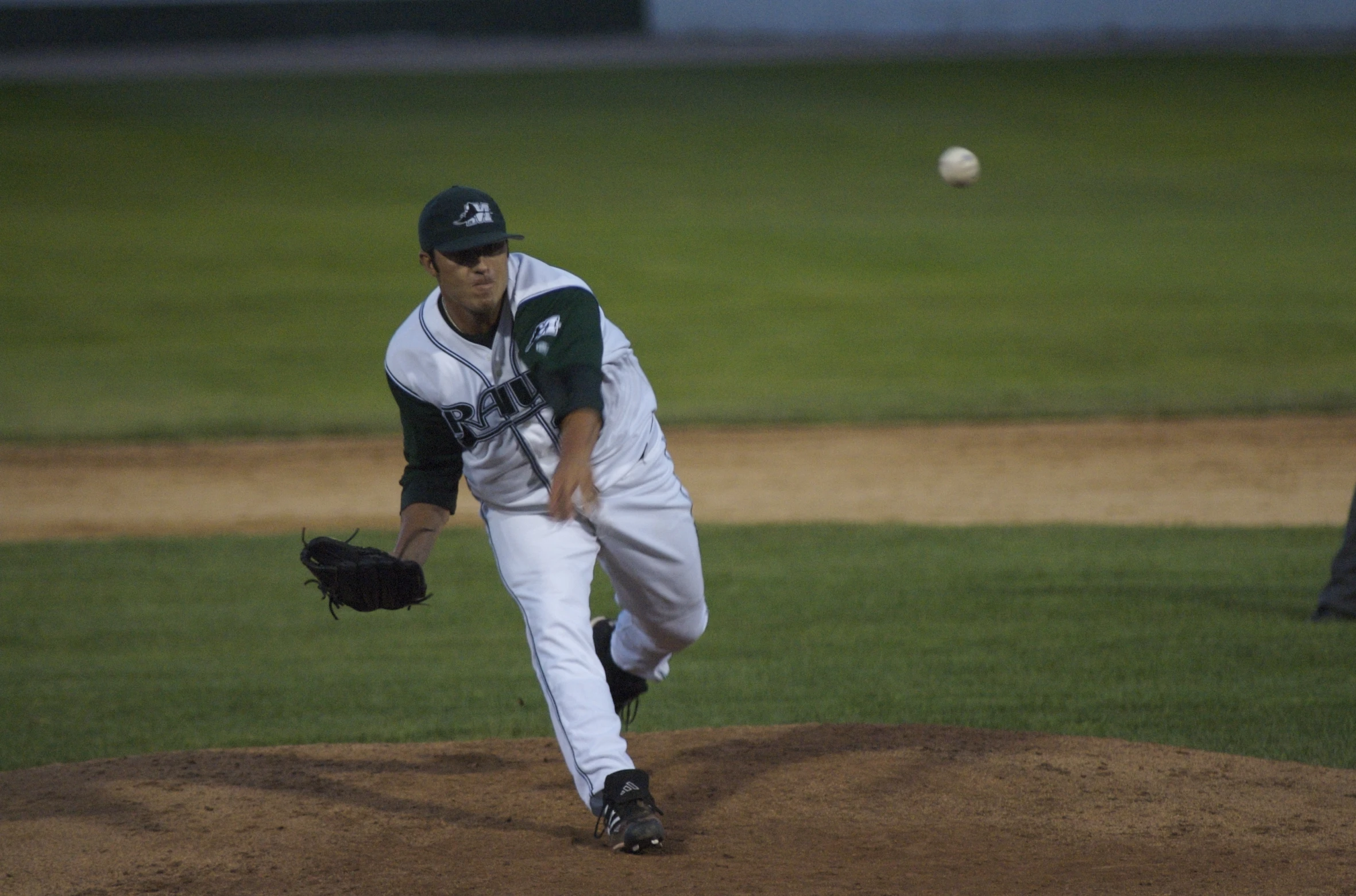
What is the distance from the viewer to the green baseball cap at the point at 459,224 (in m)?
3.94

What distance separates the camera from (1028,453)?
37.6ft

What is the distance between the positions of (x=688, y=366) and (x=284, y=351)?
4.26 meters

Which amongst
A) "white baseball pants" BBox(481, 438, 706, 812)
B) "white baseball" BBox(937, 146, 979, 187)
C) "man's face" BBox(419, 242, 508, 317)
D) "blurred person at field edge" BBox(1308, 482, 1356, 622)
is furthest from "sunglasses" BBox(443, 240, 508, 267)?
"white baseball" BBox(937, 146, 979, 187)

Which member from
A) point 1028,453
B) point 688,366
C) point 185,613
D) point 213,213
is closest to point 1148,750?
point 185,613

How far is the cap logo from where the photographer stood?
3953 mm

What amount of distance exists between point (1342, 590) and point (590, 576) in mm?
4063

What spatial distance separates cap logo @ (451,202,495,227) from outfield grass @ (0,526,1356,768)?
2451 mm

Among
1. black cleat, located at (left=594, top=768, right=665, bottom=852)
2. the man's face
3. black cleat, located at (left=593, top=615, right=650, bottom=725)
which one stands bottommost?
black cleat, located at (left=594, top=768, right=665, bottom=852)

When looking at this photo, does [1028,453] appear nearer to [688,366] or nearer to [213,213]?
[688,366]

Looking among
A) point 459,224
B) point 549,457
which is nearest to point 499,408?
point 549,457

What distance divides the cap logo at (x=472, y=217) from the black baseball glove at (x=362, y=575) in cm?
88

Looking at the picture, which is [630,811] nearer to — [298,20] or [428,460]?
[428,460]

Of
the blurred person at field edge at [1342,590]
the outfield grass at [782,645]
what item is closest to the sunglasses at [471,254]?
the outfield grass at [782,645]

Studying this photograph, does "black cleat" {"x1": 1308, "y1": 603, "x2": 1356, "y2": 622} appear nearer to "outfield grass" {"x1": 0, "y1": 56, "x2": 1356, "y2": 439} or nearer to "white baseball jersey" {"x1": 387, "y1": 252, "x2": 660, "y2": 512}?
"white baseball jersey" {"x1": 387, "y1": 252, "x2": 660, "y2": 512}
